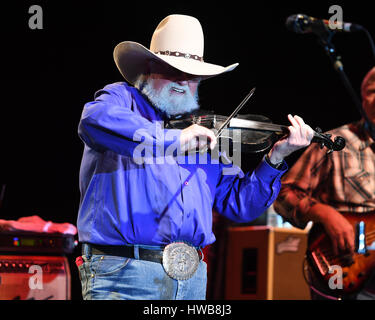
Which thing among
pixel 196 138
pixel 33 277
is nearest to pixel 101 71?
pixel 33 277

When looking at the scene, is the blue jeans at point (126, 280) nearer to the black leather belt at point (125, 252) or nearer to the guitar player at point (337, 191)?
the black leather belt at point (125, 252)

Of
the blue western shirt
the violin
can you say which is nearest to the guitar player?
the violin

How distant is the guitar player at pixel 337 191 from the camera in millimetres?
3449

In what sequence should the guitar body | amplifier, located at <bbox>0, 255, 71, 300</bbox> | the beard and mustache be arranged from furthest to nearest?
amplifier, located at <bbox>0, 255, 71, 300</bbox>
the guitar body
the beard and mustache

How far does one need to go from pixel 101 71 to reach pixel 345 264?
248 cm

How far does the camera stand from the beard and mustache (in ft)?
7.68

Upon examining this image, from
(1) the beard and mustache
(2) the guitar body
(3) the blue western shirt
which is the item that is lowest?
(2) the guitar body

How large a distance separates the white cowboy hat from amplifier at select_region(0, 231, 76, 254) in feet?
5.62

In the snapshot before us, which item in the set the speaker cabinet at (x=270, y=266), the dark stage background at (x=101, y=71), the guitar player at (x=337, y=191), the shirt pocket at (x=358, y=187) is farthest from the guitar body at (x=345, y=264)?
the speaker cabinet at (x=270, y=266)

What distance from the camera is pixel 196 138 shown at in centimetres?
199

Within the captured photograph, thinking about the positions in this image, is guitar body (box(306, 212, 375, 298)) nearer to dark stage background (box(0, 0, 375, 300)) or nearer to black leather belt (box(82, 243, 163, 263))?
dark stage background (box(0, 0, 375, 300))

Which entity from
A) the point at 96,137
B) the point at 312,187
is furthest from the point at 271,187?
the point at 312,187

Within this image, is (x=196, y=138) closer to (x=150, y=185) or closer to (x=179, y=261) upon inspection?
(x=150, y=185)

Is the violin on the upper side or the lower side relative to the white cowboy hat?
lower
